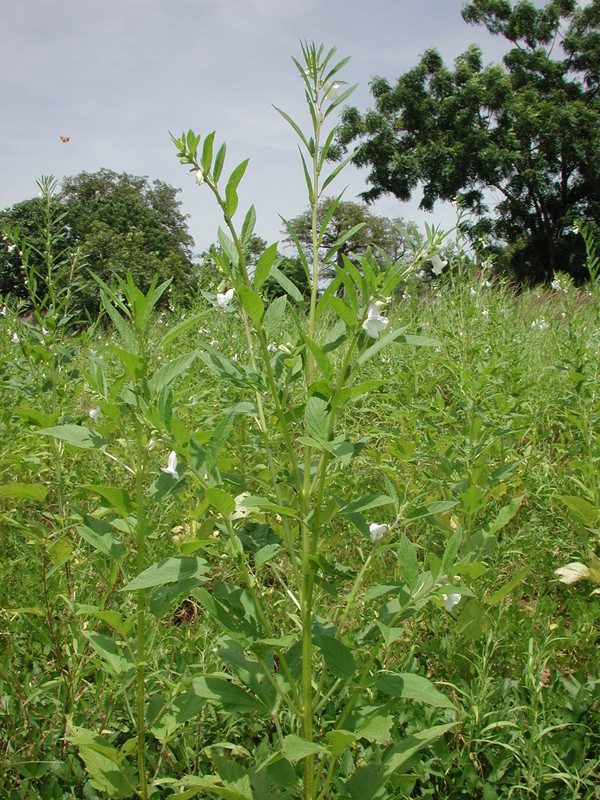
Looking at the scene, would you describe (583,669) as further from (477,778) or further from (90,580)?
(90,580)

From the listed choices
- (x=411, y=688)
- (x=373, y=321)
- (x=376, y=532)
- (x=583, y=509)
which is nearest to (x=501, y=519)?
(x=583, y=509)

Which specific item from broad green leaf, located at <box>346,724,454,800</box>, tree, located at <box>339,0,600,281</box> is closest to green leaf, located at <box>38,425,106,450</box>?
broad green leaf, located at <box>346,724,454,800</box>

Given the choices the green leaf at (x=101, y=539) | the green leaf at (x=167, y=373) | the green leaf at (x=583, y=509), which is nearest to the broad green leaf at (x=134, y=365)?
the green leaf at (x=167, y=373)

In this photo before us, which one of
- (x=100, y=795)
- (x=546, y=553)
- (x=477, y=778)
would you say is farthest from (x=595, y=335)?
(x=100, y=795)

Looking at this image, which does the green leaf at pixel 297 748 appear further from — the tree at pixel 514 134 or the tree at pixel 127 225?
the tree at pixel 514 134

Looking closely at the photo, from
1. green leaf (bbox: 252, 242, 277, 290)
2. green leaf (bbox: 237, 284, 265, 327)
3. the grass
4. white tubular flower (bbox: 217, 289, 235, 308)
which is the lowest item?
the grass

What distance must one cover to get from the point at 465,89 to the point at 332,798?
30.0 meters

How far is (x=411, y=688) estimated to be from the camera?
0.93 meters

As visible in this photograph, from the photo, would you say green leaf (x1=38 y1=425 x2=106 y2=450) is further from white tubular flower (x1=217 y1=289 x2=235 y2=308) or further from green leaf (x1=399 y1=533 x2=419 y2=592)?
green leaf (x1=399 y1=533 x2=419 y2=592)

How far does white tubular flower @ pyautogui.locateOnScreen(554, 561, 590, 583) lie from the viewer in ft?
6.15

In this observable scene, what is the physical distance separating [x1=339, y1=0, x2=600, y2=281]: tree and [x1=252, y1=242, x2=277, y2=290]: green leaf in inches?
1016

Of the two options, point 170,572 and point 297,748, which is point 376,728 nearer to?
point 297,748

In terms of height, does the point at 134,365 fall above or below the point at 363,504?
above

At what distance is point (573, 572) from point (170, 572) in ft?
4.93
